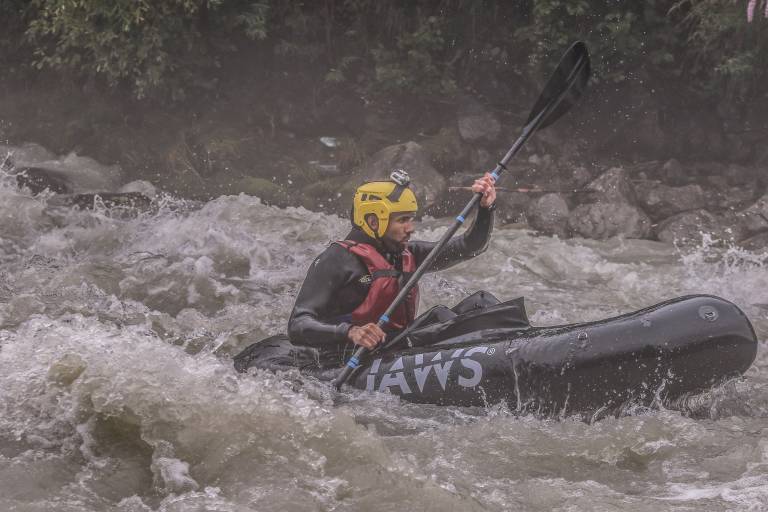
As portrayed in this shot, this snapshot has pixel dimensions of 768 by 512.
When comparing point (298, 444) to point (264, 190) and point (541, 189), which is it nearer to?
point (541, 189)

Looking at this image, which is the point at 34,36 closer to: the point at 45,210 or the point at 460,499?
the point at 45,210

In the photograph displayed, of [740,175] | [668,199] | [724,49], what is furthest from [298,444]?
[724,49]

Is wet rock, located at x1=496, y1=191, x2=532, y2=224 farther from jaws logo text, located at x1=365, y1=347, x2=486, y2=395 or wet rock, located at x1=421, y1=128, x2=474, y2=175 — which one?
jaws logo text, located at x1=365, y1=347, x2=486, y2=395

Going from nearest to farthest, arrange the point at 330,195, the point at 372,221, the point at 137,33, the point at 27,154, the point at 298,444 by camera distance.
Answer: the point at 298,444 < the point at 372,221 < the point at 330,195 < the point at 137,33 < the point at 27,154

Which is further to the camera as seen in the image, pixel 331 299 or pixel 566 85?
pixel 566 85

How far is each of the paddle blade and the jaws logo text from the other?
1.88 meters

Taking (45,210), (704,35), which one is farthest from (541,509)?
(704,35)

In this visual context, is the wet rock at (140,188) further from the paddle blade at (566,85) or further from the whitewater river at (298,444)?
the paddle blade at (566,85)

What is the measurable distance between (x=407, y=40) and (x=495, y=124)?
1553 mm

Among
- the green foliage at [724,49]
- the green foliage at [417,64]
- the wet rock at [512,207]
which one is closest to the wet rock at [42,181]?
the green foliage at [417,64]

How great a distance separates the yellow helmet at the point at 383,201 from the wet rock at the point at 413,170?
219 inches

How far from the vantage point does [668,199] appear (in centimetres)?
998

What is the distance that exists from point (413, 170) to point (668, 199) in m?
2.92

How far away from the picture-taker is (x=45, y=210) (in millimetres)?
8828
